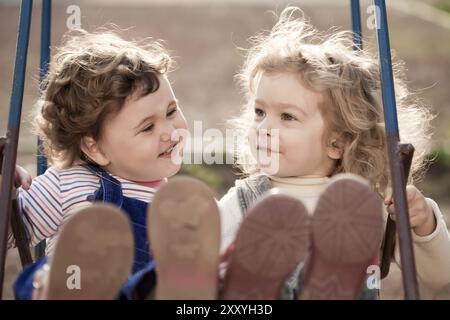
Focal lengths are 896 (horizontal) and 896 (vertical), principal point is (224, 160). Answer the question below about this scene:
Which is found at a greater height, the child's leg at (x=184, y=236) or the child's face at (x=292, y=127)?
the child's face at (x=292, y=127)

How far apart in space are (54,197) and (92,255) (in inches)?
28.3

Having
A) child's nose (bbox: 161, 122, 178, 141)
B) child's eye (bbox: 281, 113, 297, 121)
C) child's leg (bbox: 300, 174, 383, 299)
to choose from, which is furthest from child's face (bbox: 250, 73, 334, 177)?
child's leg (bbox: 300, 174, 383, 299)

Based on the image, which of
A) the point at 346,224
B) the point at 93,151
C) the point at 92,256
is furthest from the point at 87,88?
the point at 346,224

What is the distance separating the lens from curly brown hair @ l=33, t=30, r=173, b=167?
7.60ft

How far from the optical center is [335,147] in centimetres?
231

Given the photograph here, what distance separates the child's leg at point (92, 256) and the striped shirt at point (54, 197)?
25.7 inches

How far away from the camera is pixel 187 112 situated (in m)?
6.77

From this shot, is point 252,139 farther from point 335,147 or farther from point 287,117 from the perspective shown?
point 335,147

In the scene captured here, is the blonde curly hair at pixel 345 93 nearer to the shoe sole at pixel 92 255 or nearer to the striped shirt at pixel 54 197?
the striped shirt at pixel 54 197

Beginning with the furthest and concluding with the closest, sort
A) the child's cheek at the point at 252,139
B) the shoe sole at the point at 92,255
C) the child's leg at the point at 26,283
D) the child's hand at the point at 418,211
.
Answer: the child's cheek at the point at 252,139 → the child's hand at the point at 418,211 → the child's leg at the point at 26,283 → the shoe sole at the point at 92,255

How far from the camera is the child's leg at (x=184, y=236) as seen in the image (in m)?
1.56

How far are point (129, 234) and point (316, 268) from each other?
1.13ft

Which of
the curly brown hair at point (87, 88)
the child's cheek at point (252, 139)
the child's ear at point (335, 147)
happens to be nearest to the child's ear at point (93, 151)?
the curly brown hair at point (87, 88)

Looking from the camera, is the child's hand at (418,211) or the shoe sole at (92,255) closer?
the shoe sole at (92,255)
